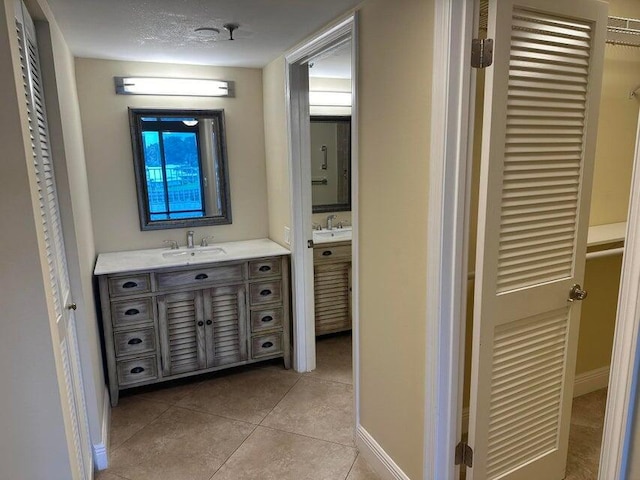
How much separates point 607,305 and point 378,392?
1643 mm

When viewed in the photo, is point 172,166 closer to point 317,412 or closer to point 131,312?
point 131,312

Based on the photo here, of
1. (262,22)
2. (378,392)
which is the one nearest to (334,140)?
(262,22)

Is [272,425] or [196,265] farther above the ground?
[196,265]

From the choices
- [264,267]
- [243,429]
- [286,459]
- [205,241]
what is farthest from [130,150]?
[286,459]

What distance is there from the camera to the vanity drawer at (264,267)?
115 inches

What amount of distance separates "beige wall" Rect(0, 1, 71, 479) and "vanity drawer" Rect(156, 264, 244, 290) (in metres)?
1.47

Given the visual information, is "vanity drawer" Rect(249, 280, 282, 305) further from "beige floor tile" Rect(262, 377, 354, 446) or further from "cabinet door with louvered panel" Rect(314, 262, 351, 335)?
"beige floor tile" Rect(262, 377, 354, 446)

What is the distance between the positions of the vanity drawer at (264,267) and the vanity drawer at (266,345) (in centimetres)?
46

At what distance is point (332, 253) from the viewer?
3.47 meters

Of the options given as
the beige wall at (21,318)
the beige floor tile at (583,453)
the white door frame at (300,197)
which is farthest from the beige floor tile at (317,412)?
the beige wall at (21,318)

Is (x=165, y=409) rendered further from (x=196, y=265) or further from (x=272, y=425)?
(x=196, y=265)

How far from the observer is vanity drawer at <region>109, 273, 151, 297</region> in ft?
8.52

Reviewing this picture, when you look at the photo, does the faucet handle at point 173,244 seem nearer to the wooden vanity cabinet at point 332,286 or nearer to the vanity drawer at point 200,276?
the vanity drawer at point 200,276

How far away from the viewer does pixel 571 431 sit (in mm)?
2340
